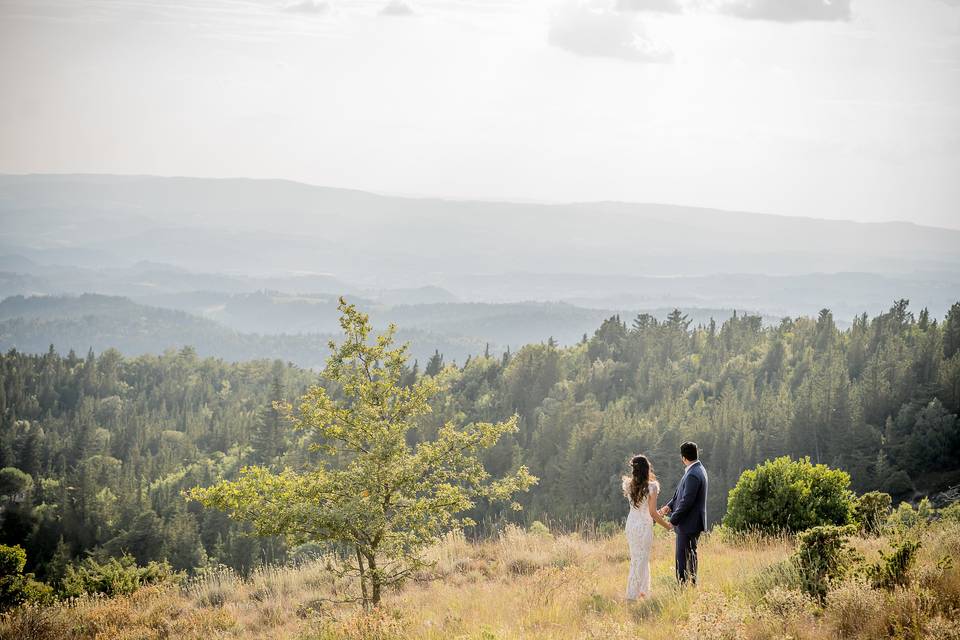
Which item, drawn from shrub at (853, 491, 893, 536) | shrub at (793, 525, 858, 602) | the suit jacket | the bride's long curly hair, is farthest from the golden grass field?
shrub at (853, 491, 893, 536)

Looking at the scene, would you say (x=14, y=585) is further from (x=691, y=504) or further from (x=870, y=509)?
(x=870, y=509)

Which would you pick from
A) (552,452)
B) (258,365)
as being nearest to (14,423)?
(258,365)

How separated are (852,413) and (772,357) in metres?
37.6

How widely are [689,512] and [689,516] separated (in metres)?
Answer: 0.06

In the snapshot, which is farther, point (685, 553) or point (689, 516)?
point (685, 553)

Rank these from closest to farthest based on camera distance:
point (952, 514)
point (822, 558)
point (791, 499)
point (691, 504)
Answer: point (822, 558), point (691, 504), point (952, 514), point (791, 499)

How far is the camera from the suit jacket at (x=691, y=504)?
11852 millimetres

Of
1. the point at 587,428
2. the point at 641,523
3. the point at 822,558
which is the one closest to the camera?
the point at 822,558

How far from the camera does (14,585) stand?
3344 cm

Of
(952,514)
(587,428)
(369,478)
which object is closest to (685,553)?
(369,478)

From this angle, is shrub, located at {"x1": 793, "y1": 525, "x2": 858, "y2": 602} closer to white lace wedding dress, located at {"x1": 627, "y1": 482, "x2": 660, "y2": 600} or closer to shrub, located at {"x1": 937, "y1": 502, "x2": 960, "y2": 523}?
white lace wedding dress, located at {"x1": 627, "y1": 482, "x2": 660, "y2": 600}

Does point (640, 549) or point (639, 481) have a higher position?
point (639, 481)

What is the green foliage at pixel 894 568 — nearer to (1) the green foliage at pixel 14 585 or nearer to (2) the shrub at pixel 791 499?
(2) the shrub at pixel 791 499

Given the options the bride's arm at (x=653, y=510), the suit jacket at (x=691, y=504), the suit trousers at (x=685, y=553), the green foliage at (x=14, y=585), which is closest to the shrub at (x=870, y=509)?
the suit trousers at (x=685, y=553)
